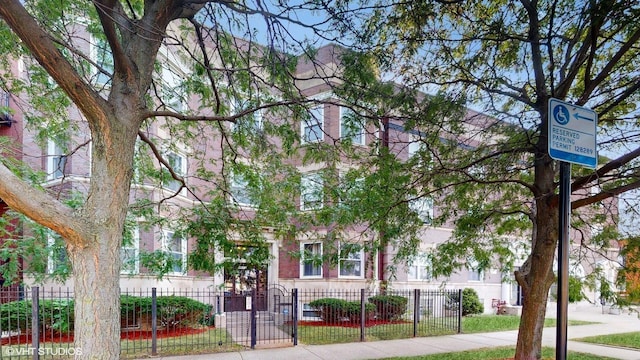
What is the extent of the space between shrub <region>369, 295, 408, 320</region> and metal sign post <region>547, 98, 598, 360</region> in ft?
40.3

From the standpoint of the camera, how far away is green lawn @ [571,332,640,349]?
462 inches

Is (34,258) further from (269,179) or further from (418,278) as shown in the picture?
(418,278)

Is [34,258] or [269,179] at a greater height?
[269,179]

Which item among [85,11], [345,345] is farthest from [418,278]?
[85,11]

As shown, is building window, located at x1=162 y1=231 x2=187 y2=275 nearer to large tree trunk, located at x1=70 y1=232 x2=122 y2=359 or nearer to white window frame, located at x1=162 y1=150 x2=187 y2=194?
white window frame, located at x1=162 y1=150 x2=187 y2=194

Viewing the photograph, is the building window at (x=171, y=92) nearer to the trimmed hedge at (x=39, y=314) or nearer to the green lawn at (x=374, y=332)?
the trimmed hedge at (x=39, y=314)

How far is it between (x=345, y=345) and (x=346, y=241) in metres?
4.27

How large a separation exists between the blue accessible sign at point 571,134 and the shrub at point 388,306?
41.5 feet

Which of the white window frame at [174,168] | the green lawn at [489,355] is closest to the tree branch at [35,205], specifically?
the white window frame at [174,168]

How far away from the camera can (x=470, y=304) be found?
19375 millimetres

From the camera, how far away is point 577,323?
17.7 metres

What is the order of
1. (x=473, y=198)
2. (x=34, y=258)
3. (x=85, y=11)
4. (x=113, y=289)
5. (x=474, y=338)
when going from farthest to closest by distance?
(x=474, y=338) → (x=34, y=258) → (x=473, y=198) → (x=85, y=11) → (x=113, y=289)

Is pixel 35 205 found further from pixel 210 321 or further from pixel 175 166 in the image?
pixel 210 321

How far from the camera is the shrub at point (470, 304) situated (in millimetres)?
19266
